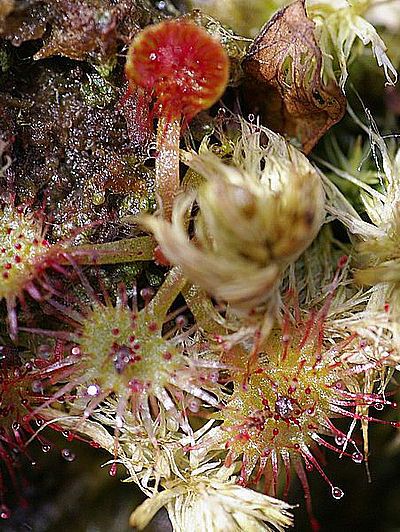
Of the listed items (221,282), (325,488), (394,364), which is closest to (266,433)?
(394,364)

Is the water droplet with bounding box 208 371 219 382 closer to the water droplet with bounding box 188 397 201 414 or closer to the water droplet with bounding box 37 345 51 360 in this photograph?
the water droplet with bounding box 188 397 201 414

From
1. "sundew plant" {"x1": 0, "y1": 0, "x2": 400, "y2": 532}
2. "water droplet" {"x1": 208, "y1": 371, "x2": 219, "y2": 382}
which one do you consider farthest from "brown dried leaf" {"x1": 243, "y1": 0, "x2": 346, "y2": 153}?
"water droplet" {"x1": 208, "y1": 371, "x2": 219, "y2": 382}

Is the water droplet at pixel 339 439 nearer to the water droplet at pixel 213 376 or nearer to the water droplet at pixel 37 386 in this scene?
the water droplet at pixel 213 376

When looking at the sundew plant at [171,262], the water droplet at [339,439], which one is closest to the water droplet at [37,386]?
the sundew plant at [171,262]

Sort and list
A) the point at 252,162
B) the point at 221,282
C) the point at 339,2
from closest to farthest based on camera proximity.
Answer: the point at 221,282
the point at 252,162
the point at 339,2

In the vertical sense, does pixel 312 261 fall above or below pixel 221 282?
below

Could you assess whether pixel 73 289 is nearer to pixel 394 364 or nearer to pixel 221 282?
pixel 221 282

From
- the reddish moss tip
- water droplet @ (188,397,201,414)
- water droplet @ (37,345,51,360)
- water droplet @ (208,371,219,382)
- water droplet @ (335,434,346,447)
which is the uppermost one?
the reddish moss tip

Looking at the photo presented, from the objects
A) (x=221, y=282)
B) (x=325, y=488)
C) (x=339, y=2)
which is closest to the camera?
(x=221, y=282)
